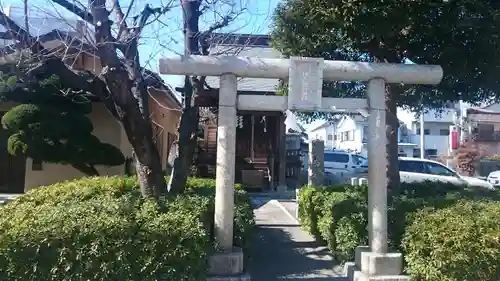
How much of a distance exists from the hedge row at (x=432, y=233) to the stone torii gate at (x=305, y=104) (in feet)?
1.04

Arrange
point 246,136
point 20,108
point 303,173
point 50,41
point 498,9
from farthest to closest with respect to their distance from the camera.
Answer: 1. point 303,173
2. point 246,136
3. point 20,108
4. point 50,41
5. point 498,9

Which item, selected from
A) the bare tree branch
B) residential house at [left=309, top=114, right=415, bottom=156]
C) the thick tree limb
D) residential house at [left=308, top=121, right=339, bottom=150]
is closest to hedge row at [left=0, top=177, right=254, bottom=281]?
the thick tree limb

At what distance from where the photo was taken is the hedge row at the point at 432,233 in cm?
481

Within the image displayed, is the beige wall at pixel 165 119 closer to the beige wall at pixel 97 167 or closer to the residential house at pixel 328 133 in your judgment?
the beige wall at pixel 97 167

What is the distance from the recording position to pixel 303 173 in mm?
Result: 20000

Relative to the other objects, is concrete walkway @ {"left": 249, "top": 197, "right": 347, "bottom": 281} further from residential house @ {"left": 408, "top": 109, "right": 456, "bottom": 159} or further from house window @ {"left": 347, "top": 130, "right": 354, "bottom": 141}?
house window @ {"left": 347, "top": 130, "right": 354, "bottom": 141}

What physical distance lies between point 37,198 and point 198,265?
345 cm

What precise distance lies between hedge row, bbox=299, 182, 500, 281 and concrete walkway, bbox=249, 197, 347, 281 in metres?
0.42

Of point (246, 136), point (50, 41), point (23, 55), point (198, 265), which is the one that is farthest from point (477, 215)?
point (246, 136)

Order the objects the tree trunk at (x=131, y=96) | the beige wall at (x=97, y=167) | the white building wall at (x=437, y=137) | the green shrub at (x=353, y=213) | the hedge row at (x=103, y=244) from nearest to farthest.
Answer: the hedge row at (x=103, y=244), the tree trunk at (x=131, y=96), the green shrub at (x=353, y=213), the beige wall at (x=97, y=167), the white building wall at (x=437, y=137)

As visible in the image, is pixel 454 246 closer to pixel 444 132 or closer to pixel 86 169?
pixel 86 169

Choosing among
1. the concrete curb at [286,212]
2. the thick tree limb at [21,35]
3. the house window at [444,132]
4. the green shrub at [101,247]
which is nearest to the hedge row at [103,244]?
the green shrub at [101,247]

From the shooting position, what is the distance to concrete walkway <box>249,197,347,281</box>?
636 centimetres

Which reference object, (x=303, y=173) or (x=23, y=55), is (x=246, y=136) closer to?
(x=303, y=173)
